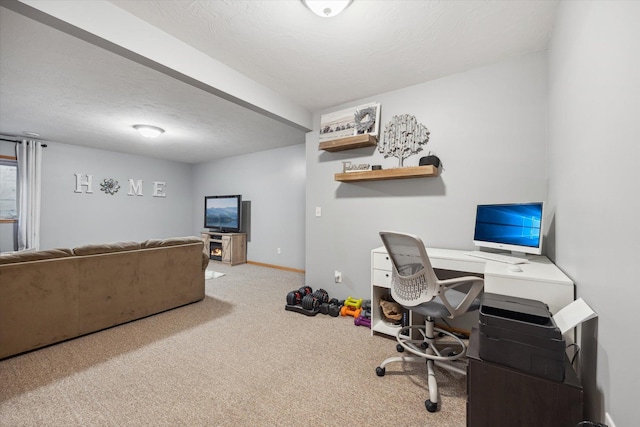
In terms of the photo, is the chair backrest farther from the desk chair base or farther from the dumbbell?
the dumbbell

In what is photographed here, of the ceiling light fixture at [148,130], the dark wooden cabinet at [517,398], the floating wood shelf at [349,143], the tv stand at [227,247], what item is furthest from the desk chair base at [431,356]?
the ceiling light fixture at [148,130]

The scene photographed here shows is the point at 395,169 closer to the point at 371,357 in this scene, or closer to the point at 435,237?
the point at 435,237

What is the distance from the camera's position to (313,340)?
222 centimetres

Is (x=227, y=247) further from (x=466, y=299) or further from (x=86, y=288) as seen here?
(x=466, y=299)

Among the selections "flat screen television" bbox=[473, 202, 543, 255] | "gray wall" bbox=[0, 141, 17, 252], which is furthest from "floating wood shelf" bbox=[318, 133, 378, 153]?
"gray wall" bbox=[0, 141, 17, 252]

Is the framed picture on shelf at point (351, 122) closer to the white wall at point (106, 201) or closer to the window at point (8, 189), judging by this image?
the white wall at point (106, 201)

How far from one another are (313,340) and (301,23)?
8.06 ft

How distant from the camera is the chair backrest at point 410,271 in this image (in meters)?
1.53

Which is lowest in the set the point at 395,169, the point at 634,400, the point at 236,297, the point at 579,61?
the point at 236,297

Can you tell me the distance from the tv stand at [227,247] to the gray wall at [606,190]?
5.17m

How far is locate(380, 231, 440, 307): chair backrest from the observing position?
153 centimetres

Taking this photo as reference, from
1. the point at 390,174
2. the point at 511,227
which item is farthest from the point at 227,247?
the point at 511,227

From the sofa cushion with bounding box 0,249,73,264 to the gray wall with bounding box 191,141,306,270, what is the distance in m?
3.25

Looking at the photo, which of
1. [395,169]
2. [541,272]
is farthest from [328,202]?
[541,272]
